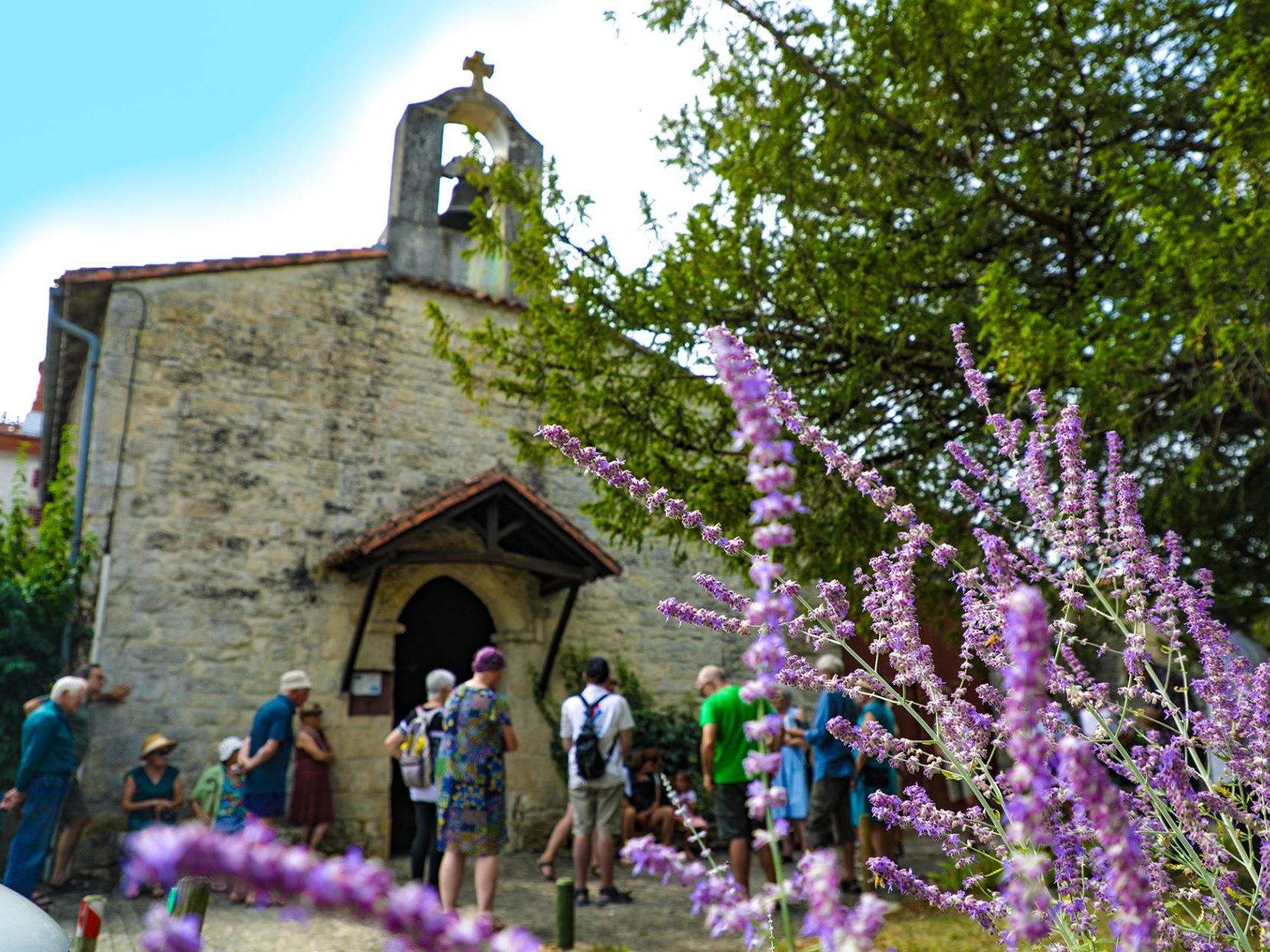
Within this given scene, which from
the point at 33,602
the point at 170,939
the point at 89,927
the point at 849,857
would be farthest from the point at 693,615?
the point at 33,602

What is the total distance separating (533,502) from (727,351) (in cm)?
861

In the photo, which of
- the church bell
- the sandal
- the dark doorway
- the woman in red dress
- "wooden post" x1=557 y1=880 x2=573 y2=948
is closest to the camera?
"wooden post" x1=557 y1=880 x2=573 y2=948

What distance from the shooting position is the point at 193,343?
30.7 ft

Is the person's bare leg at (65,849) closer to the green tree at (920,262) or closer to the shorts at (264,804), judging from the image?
the shorts at (264,804)

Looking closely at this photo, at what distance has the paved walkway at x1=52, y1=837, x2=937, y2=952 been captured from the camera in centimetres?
563

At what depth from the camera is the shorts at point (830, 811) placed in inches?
283

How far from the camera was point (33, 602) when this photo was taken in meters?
8.30

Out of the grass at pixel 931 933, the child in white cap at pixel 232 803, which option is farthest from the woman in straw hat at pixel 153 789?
the grass at pixel 931 933

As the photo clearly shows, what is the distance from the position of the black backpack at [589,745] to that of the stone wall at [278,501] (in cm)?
261

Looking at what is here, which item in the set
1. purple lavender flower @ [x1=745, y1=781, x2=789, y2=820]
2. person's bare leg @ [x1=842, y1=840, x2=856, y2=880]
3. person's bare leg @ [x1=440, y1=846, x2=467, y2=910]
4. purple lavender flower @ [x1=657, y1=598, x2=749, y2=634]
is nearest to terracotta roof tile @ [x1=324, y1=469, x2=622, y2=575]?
person's bare leg @ [x1=842, y1=840, x2=856, y2=880]

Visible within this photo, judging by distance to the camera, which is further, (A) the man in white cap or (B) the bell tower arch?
(B) the bell tower arch

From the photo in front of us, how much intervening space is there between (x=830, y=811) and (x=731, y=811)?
1.16 m

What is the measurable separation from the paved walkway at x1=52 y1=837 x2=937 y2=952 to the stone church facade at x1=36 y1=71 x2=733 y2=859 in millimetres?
1998

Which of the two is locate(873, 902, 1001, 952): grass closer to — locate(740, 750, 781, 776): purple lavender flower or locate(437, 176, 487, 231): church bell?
locate(740, 750, 781, 776): purple lavender flower
